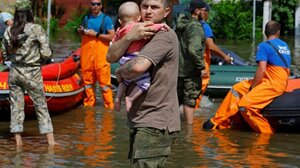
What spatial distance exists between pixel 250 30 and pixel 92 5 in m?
22.8

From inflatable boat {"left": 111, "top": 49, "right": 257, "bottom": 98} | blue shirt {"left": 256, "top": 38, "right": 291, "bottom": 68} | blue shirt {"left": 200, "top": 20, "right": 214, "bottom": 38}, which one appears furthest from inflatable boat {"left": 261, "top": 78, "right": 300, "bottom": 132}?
inflatable boat {"left": 111, "top": 49, "right": 257, "bottom": 98}

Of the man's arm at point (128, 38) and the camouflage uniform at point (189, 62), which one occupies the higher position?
the man's arm at point (128, 38)

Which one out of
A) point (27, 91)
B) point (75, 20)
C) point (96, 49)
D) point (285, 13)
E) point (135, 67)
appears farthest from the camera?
point (75, 20)

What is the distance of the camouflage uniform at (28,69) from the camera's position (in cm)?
833

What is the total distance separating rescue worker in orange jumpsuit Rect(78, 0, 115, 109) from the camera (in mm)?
11734

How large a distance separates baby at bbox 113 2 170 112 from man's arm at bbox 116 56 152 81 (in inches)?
3.0

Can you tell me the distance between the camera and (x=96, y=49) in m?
Answer: 11.8

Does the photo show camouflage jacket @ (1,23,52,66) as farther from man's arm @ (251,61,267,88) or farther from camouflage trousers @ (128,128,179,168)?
camouflage trousers @ (128,128,179,168)

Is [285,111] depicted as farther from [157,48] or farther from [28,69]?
[157,48]

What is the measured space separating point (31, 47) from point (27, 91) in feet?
1.69

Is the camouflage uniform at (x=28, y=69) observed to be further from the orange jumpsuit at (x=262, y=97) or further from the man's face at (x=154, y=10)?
the man's face at (x=154, y=10)

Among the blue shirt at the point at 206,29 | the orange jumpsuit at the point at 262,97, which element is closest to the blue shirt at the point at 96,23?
the blue shirt at the point at 206,29

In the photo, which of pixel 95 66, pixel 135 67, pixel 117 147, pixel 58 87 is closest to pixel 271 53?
pixel 117 147

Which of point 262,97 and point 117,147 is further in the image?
point 262,97
